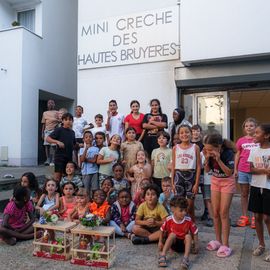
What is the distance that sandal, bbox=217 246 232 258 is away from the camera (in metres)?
4.21

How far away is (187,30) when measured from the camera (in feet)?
24.8

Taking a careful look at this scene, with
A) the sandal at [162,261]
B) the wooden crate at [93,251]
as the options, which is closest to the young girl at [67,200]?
the wooden crate at [93,251]

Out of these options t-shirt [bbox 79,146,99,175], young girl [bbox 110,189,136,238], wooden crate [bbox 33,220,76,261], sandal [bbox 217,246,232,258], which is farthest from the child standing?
sandal [bbox 217,246,232,258]

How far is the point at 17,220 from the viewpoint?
4941 mm

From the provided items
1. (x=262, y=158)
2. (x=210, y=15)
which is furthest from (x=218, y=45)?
(x=262, y=158)

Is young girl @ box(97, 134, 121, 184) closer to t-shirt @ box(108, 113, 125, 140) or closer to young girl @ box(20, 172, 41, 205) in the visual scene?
t-shirt @ box(108, 113, 125, 140)

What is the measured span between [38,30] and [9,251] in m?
9.60

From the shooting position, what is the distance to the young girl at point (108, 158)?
626 centimetres

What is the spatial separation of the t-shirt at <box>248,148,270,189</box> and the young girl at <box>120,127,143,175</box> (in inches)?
94.9

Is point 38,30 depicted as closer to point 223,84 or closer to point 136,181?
point 223,84

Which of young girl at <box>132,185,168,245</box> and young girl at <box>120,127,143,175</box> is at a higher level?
young girl at <box>120,127,143,175</box>

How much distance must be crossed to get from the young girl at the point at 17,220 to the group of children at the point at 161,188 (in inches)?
0.5

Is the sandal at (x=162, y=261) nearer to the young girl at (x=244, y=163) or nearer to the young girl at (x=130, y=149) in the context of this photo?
the young girl at (x=244, y=163)

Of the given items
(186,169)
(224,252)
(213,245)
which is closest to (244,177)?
(186,169)
